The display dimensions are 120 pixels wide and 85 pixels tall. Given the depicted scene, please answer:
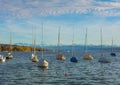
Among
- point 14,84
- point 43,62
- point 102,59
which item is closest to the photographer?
point 14,84

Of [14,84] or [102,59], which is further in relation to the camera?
[102,59]

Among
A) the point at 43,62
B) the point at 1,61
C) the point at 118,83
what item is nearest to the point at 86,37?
the point at 1,61

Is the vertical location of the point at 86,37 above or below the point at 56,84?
above

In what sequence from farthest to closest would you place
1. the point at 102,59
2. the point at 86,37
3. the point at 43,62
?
the point at 86,37 < the point at 102,59 < the point at 43,62

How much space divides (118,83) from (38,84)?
1609cm

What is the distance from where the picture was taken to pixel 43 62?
4232 inches

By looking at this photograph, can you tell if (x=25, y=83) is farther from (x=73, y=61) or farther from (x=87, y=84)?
(x=73, y=61)

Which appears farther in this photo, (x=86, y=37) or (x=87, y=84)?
(x=86, y=37)

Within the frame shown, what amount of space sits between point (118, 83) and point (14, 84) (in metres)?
20.8

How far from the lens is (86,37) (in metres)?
154

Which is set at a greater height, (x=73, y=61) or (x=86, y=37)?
(x=86, y=37)

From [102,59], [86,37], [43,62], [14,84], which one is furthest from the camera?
[86,37]

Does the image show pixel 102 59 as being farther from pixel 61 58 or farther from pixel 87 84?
pixel 87 84

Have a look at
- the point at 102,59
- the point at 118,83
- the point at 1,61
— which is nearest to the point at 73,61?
the point at 102,59
